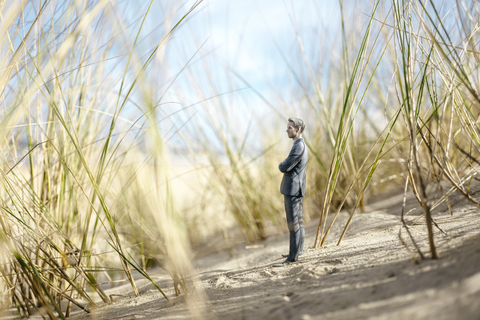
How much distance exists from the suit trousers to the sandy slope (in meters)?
0.05

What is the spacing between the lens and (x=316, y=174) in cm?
281

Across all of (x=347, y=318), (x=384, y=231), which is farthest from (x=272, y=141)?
(x=347, y=318)

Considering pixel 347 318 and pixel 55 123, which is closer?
pixel 347 318

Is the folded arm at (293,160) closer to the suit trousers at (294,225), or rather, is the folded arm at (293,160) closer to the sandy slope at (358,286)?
the suit trousers at (294,225)

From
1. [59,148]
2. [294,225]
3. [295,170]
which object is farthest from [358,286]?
[59,148]

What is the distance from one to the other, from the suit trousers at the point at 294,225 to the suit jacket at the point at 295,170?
0.13ft

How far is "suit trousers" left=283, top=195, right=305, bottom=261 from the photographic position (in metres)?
1.44

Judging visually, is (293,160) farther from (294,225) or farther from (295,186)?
(294,225)

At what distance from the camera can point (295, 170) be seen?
1517 millimetres

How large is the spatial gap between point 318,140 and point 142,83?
2.25 metres

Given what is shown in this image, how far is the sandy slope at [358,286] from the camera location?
713mm

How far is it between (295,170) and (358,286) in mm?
678

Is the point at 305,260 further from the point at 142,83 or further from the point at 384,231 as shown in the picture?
the point at 142,83

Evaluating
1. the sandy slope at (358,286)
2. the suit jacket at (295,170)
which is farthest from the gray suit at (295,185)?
the sandy slope at (358,286)
